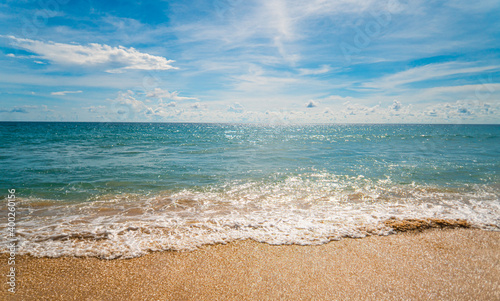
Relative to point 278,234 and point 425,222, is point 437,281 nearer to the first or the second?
point 425,222

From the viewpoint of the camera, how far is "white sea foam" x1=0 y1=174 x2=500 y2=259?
17.3ft

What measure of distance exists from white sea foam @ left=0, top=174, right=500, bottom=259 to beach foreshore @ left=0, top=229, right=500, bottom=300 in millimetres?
422

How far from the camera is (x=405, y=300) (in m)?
3.52

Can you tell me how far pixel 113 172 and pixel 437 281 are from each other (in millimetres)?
14445

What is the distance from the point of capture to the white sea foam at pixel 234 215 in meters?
5.29

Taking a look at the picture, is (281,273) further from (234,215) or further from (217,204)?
(217,204)

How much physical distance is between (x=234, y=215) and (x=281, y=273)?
3010 millimetres

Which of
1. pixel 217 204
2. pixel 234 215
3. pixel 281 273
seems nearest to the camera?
pixel 281 273

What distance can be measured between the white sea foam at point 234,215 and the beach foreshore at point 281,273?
0.42 metres

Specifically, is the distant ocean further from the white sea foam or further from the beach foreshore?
Result: the beach foreshore

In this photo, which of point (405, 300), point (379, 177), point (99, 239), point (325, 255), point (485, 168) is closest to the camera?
point (405, 300)

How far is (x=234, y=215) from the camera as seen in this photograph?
693 centimetres

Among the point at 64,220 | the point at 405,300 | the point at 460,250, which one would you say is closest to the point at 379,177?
the point at 460,250

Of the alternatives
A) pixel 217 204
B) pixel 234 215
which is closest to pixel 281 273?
pixel 234 215
